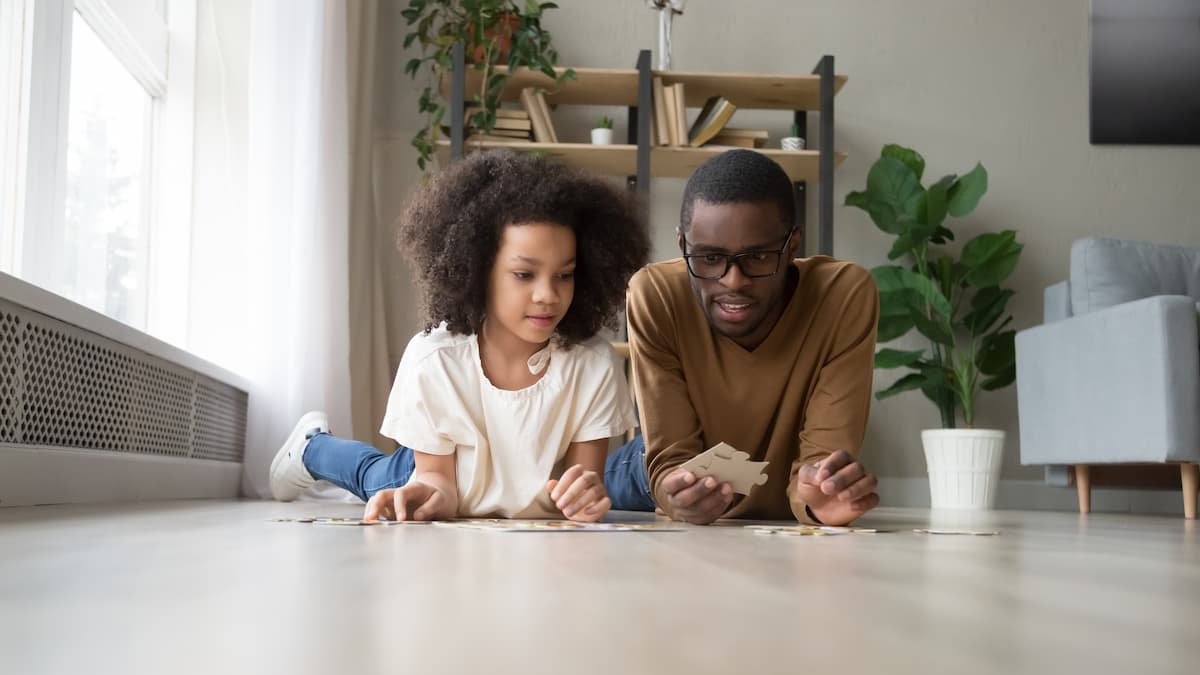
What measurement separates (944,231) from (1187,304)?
4.03ft

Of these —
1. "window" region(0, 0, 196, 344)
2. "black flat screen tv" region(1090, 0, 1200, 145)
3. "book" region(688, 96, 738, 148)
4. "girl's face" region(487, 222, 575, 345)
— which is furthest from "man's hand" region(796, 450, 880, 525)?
"black flat screen tv" region(1090, 0, 1200, 145)

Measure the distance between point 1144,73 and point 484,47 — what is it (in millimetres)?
2940

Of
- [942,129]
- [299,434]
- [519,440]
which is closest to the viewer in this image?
[519,440]

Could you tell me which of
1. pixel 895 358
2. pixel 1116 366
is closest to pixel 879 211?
pixel 895 358

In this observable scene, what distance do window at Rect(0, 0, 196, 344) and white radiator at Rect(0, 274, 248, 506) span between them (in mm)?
300

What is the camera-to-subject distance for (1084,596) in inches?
28.6

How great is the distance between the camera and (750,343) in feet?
6.04

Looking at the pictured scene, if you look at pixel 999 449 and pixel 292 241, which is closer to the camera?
pixel 292 241

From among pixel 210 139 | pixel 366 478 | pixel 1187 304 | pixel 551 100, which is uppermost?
pixel 551 100

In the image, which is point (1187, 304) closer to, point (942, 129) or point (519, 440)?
point (942, 129)

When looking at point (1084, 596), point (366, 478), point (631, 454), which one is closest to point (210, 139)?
point (366, 478)

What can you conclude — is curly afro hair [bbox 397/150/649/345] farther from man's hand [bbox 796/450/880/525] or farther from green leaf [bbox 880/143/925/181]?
green leaf [bbox 880/143/925/181]

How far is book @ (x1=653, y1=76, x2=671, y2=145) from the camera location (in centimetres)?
405

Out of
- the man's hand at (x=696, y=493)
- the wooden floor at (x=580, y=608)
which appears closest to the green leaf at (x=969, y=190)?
the man's hand at (x=696, y=493)
